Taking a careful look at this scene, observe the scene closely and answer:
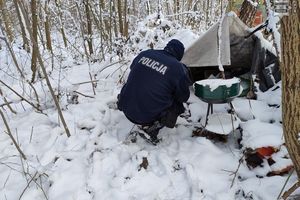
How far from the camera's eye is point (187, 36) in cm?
503

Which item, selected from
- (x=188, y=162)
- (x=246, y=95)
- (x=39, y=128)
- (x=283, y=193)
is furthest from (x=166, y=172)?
(x=39, y=128)

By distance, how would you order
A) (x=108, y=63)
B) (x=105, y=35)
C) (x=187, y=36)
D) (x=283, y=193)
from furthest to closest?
(x=105, y=35)
(x=108, y=63)
(x=187, y=36)
(x=283, y=193)

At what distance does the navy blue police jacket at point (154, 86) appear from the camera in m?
3.43

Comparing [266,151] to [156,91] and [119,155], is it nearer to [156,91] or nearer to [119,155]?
[156,91]

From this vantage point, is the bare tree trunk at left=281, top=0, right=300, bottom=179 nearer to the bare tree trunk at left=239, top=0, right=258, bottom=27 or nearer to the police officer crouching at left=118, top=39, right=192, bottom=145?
the police officer crouching at left=118, top=39, right=192, bottom=145

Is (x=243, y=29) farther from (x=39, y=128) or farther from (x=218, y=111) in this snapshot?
(x=39, y=128)

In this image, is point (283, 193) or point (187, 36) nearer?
point (283, 193)

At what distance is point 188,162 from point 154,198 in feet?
1.75

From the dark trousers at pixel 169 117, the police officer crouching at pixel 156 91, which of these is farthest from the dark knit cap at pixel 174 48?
the dark trousers at pixel 169 117

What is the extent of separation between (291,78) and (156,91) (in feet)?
5.07

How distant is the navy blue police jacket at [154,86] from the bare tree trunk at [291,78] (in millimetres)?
1331

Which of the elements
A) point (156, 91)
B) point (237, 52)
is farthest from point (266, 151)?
point (237, 52)

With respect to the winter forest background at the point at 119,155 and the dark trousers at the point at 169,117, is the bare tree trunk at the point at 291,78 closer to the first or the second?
the winter forest background at the point at 119,155

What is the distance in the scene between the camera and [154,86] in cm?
344
